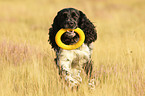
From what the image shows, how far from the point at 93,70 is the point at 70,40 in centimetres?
81

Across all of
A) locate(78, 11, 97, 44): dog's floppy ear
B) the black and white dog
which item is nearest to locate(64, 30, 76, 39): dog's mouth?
the black and white dog

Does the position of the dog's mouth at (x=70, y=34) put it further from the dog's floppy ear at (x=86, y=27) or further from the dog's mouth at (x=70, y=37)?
the dog's floppy ear at (x=86, y=27)

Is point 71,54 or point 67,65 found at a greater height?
point 71,54

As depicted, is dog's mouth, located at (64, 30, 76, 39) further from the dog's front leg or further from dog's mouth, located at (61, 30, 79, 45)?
the dog's front leg

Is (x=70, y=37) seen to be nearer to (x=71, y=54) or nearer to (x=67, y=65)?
(x=71, y=54)

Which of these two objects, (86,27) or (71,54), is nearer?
(71,54)

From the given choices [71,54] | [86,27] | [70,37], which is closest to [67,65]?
[71,54]

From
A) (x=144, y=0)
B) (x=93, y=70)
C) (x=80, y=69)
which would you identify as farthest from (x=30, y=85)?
(x=144, y=0)

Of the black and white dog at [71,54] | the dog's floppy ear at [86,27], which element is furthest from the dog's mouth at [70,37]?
the dog's floppy ear at [86,27]

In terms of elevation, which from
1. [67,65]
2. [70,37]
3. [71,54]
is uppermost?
[70,37]

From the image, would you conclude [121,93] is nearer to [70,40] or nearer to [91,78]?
[91,78]

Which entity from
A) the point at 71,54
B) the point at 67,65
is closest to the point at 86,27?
the point at 71,54

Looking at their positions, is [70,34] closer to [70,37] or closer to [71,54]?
[70,37]

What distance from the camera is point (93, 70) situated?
14.4 feet
